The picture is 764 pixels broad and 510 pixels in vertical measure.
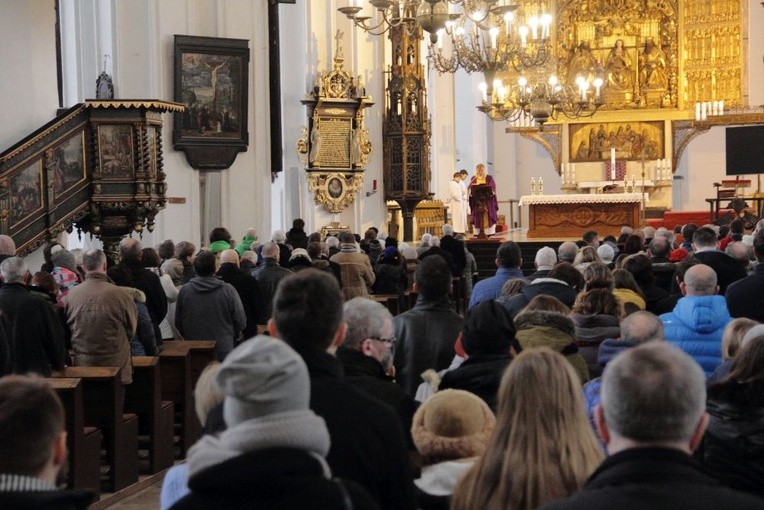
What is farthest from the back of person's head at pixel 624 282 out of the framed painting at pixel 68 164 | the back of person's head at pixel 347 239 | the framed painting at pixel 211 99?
the framed painting at pixel 211 99

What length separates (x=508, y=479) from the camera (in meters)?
3.71

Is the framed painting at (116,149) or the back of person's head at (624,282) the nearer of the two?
the back of person's head at (624,282)

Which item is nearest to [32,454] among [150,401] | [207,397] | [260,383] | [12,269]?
[260,383]

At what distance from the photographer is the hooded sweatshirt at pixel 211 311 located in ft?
34.6

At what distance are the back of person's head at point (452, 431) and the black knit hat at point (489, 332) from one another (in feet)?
4.84

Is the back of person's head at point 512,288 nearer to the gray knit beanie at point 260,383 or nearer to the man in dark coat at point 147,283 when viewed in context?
the man in dark coat at point 147,283

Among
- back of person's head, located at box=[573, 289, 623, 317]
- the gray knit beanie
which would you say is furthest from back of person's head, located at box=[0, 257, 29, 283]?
the gray knit beanie

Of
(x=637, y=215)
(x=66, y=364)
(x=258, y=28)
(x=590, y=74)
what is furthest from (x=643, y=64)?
(x=66, y=364)

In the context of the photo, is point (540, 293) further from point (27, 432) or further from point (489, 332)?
point (27, 432)

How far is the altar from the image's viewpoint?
2659 centimetres

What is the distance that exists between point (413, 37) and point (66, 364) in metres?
18.2

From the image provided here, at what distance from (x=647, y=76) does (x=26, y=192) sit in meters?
20.1

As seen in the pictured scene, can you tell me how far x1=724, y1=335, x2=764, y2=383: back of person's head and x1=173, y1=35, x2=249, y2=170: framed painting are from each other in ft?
50.0

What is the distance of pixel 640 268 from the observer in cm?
1100
